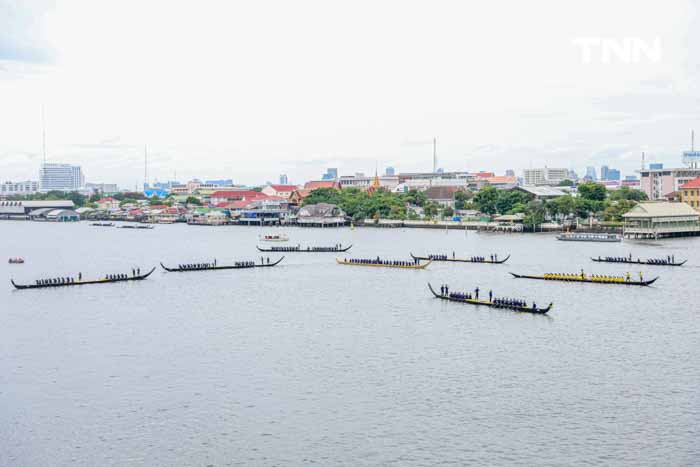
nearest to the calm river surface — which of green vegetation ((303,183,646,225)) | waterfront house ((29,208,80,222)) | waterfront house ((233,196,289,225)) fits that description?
green vegetation ((303,183,646,225))

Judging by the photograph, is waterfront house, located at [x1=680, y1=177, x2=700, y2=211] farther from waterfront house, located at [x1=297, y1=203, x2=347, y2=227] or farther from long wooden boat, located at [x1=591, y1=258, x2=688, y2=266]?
waterfront house, located at [x1=297, y1=203, x2=347, y2=227]

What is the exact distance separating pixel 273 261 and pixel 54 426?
1946 inches

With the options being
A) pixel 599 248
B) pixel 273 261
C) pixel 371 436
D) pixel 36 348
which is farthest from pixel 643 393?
pixel 599 248

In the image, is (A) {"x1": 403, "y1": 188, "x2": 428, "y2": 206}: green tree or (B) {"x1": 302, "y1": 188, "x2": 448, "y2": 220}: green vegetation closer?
(B) {"x1": 302, "y1": 188, "x2": 448, "y2": 220}: green vegetation

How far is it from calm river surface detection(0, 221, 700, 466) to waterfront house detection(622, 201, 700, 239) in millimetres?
41033

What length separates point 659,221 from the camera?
99.6m

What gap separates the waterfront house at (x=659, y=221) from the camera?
99.2 metres

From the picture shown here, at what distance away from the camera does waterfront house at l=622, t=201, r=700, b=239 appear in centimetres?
9919

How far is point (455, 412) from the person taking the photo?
93.5 ft

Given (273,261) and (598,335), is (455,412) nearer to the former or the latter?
(598,335)

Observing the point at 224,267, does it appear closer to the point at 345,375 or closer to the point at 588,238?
the point at 345,375

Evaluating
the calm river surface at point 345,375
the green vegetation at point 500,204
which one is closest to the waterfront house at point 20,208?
the green vegetation at point 500,204

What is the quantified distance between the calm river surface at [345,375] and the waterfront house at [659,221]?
135 feet

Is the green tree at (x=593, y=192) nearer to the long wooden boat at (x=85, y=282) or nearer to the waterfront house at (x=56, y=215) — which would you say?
the long wooden boat at (x=85, y=282)
